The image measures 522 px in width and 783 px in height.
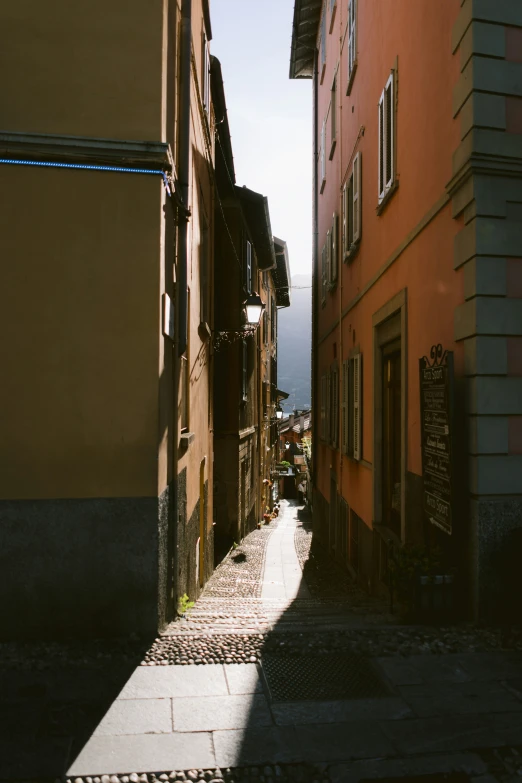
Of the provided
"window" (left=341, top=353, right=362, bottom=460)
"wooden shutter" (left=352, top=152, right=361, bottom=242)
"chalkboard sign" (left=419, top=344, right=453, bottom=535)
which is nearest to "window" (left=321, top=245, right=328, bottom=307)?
"window" (left=341, top=353, right=362, bottom=460)

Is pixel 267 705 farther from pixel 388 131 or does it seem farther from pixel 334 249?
pixel 334 249

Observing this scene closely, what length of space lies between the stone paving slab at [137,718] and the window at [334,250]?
11.0 metres

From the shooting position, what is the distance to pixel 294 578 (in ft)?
39.6

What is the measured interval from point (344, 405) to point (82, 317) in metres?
7.50

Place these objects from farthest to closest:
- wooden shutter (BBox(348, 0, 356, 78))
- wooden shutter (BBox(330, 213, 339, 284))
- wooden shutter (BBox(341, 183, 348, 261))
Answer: wooden shutter (BBox(330, 213, 339, 284))
wooden shutter (BBox(341, 183, 348, 261))
wooden shutter (BBox(348, 0, 356, 78))

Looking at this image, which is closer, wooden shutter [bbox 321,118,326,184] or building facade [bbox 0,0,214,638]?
building facade [bbox 0,0,214,638]

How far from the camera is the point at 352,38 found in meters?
11.3

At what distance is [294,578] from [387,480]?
4015mm

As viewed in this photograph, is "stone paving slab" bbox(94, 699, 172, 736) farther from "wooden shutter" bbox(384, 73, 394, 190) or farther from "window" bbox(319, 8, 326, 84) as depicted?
"window" bbox(319, 8, 326, 84)

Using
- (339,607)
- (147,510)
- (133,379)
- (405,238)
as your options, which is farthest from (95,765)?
(405,238)

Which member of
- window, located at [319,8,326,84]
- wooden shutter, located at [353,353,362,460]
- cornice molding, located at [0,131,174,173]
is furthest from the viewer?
window, located at [319,8,326,84]

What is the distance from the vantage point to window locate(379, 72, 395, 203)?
8.11m

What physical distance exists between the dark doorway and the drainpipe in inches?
135

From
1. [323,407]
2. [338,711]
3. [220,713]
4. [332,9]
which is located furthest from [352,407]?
[332,9]
